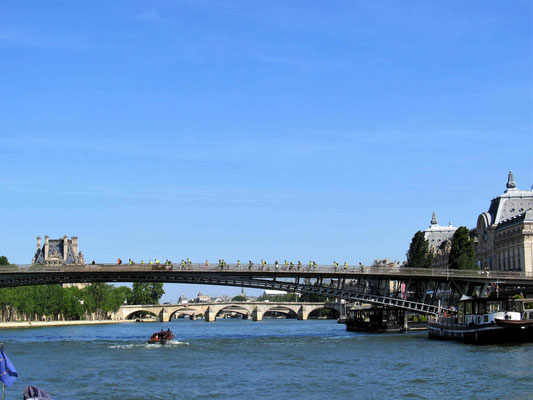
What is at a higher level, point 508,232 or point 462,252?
point 508,232

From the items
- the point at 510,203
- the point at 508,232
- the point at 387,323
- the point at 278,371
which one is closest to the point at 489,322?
the point at 278,371

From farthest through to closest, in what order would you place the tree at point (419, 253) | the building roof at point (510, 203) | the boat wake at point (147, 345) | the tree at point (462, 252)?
the building roof at point (510, 203) → the tree at point (419, 253) → the tree at point (462, 252) → the boat wake at point (147, 345)

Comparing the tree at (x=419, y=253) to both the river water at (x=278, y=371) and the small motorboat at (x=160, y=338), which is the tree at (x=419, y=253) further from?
the small motorboat at (x=160, y=338)

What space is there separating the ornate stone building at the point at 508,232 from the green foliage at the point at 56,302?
87.9 meters

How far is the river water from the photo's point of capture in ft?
144

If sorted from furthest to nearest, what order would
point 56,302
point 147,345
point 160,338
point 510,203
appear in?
point 56,302 → point 510,203 → point 160,338 → point 147,345

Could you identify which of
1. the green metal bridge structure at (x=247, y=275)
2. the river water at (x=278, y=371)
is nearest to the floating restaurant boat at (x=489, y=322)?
the river water at (x=278, y=371)

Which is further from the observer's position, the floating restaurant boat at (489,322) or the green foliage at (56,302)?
the green foliage at (56,302)

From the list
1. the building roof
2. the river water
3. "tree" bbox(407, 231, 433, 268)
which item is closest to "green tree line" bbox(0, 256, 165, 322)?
the river water

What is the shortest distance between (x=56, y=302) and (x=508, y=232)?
309 ft

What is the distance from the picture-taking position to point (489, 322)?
71.9 metres

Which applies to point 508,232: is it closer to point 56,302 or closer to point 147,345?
point 147,345

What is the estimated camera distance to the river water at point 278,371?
4384 centimetres

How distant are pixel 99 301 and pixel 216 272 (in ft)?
333
